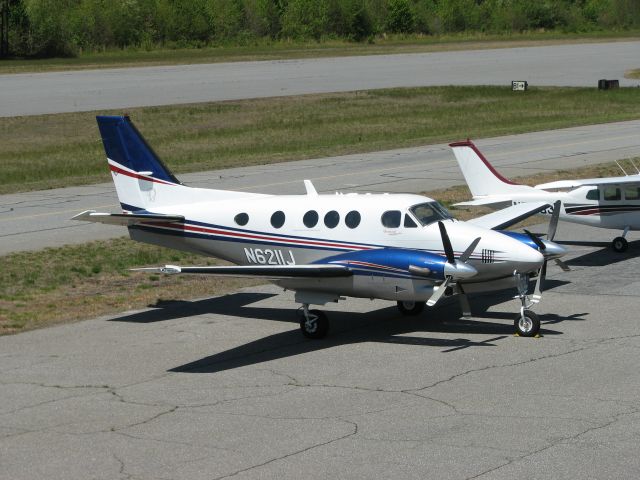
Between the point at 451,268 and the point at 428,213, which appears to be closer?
the point at 451,268

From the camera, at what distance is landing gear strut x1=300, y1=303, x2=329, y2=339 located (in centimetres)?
1972

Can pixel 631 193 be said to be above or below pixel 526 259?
below

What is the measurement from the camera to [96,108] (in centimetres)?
6556

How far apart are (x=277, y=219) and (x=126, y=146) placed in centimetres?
424

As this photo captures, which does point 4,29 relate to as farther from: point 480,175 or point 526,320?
point 526,320

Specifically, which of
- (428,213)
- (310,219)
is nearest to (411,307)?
(428,213)

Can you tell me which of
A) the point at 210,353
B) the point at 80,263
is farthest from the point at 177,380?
the point at 80,263

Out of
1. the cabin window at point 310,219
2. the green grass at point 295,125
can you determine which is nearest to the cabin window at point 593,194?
the cabin window at point 310,219

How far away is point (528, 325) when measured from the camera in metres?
19.2

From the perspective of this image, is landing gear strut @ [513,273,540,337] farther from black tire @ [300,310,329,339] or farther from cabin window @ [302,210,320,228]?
cabin window @ [302,210,320,228]

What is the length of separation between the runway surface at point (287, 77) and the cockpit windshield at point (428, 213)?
47.3 metres

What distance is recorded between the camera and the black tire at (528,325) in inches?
756

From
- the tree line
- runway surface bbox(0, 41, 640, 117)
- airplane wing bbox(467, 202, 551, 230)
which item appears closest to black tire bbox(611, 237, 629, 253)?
airplane wing bbox(467, 202, 551, 230)

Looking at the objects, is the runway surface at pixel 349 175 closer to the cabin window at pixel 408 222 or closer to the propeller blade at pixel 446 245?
the cabin window at pixel 408 222
